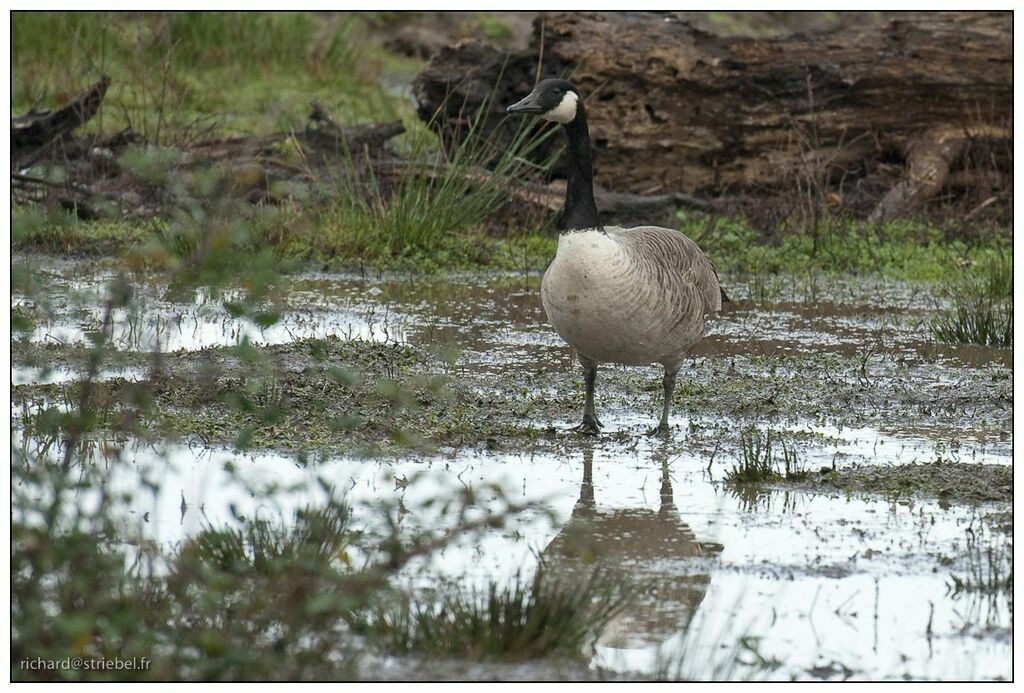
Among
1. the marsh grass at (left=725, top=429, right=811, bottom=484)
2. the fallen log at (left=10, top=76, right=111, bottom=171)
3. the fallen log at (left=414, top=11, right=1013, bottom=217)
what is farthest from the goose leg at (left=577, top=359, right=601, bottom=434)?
the fallen log at (left=10, top=76, right=111, bottom=171)

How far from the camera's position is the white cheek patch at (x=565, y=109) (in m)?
7.42

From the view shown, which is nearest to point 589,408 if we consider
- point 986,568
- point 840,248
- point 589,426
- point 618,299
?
point 589,426

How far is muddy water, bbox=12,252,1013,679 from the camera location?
442 cm

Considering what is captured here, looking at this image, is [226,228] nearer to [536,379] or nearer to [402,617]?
[402,617]

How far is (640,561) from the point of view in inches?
208

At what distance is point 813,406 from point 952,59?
6.34m

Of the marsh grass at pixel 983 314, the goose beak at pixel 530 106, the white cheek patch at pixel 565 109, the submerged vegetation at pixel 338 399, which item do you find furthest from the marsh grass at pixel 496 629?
the marsh grass at pixel 983 314

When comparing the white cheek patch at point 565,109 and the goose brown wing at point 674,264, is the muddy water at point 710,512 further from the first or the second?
the white cheek patch at point 565,109

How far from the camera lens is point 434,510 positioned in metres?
5.70

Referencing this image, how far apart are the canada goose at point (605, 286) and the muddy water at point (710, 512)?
45cm

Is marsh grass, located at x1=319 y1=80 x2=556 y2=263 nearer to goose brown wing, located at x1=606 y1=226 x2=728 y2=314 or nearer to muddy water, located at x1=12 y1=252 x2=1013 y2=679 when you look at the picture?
muddy water, located at x1=12 y1=252 x2=1013 y2=679

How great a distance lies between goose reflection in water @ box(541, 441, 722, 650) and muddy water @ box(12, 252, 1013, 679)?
0.01 m

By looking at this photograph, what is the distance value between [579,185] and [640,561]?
8.19 feet

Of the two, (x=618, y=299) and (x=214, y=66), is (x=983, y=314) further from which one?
(x=214, y=66)
